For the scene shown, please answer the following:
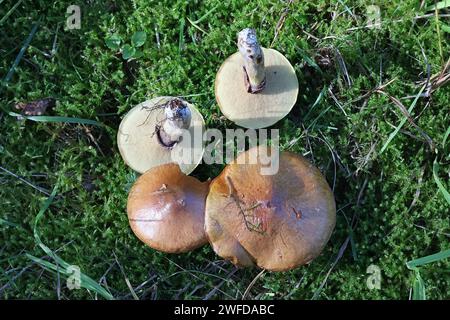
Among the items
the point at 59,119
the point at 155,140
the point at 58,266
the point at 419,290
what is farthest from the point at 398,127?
the point at 58,266

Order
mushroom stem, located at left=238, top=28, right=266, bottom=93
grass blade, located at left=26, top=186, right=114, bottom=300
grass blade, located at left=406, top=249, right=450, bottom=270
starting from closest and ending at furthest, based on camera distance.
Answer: mushroom stem, located at left=238, top=28, right=266, bottom=93 < grass blade, located at left=406, top=249, right=450, bottom=270 < grass blade, located at left=26, top=186, right=114, bottom=300

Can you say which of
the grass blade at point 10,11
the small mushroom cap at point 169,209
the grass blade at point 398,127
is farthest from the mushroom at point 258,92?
the grass blade at point 10,11

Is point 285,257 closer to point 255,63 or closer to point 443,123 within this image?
point 255,63

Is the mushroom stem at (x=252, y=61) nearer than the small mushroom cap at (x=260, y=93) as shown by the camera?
Yes

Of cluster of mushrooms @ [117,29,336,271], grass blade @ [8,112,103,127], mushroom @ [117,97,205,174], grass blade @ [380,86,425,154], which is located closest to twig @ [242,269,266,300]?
cluster of mushrooms @ [117,29,336,271]

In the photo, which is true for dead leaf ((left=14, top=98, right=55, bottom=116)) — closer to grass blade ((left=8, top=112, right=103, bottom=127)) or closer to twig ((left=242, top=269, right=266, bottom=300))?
grass blade ((left=8, top=112, right=103, bottom=127))

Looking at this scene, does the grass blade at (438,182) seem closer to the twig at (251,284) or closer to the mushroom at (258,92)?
the mushroom at (258,92)
